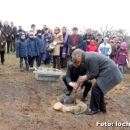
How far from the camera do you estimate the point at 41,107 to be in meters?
6.37

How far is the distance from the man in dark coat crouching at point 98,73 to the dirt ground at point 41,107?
0.46 metres

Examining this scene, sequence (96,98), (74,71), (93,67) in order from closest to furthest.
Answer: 1. (93,67)
2. (96,98)
3. (74,71)

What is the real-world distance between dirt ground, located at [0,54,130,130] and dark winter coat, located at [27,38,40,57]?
124 centimetres

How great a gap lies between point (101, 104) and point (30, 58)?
4.84m

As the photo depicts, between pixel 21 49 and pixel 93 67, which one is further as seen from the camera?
pixel 21 49

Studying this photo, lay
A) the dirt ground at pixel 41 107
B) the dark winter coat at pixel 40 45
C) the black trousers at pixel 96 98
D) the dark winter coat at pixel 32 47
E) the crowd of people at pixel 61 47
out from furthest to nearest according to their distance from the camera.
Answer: the dark winter coat at pixel 40 45 < the dark winter coat at pixel 32 47 < the crowd of people at pixel 61 47 < the black trousers at pixel 96 98 < the dirt ground at pixel 41 107

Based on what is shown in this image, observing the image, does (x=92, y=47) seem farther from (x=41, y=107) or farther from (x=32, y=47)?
(x=41, y=107)

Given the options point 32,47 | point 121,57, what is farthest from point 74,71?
point 121,57

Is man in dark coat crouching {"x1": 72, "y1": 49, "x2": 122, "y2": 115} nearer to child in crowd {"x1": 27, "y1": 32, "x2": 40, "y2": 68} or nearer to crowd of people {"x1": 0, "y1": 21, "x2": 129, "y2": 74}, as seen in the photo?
crowd of people {"x1": 0, "y1": 21, "x2": 129, "y2": 74}

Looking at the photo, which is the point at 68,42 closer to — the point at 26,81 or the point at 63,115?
the point at 26,81

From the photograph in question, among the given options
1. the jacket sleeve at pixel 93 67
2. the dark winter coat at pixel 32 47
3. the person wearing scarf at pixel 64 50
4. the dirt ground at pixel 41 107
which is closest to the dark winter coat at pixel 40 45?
the dark winter coat at pixel 32 47

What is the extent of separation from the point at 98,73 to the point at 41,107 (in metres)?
1.61

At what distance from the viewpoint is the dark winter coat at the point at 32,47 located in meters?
10.1

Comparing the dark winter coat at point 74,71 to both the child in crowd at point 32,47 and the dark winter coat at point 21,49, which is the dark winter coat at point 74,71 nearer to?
the dark winter coat at point 21,49
